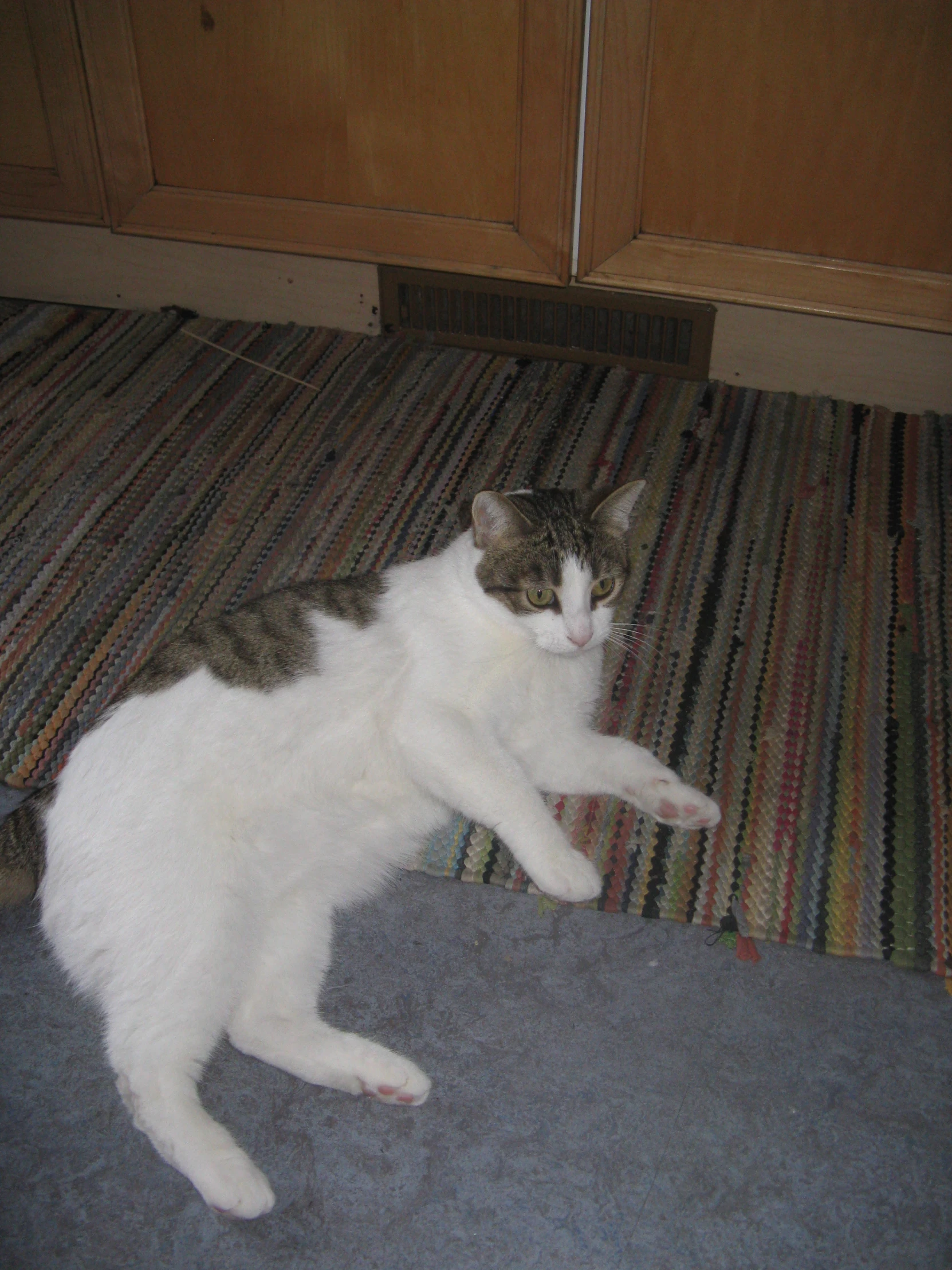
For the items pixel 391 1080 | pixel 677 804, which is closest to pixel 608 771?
pixel 677 804

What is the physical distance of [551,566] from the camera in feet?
5.25

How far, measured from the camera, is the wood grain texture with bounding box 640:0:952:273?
1987 mm

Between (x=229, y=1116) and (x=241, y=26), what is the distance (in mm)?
2192

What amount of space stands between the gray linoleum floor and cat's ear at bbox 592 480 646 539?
63 cm

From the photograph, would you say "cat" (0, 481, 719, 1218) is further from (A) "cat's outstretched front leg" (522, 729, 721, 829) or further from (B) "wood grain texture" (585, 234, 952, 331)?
(B) "wood grain texture" (585, 234, 952, 331)

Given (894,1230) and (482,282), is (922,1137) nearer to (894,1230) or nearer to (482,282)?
(894,1230)

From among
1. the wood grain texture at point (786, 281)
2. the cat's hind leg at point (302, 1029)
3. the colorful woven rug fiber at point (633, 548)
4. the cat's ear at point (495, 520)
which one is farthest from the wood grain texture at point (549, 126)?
the cat's hind leg at point (302, 1029)

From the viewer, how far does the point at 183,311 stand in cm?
291

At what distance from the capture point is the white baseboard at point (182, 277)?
2.78 meters

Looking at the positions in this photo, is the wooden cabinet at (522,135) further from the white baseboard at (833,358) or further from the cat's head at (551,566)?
the cat's head at (551,566)

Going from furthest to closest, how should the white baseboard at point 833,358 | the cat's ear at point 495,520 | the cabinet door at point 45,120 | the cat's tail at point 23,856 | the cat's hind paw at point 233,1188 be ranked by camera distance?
the white baseboard at point 833,358, the cabinet door at point 45,120, the cat's ear at point 495,520, the cat's tail at point 23,856, the cat's hind paw at point 233,1188

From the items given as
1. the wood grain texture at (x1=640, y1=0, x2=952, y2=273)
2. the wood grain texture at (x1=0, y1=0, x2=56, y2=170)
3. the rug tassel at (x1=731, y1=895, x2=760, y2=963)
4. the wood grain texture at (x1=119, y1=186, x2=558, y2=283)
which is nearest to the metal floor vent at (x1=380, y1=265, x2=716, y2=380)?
the wood grain texture at (x1=119, y1=186, x2=558, y2=283)

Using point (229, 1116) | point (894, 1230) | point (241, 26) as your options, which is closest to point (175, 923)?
point (229, 1116)

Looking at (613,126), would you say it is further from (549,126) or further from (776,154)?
(776,154)
